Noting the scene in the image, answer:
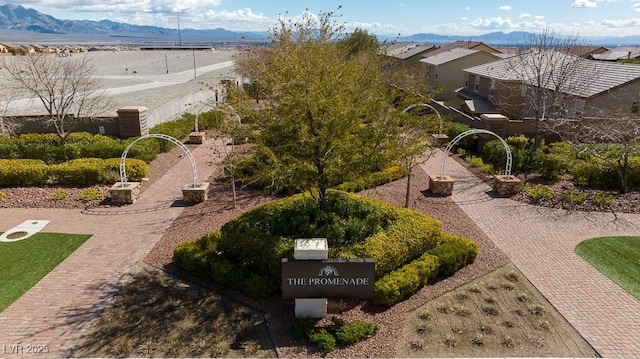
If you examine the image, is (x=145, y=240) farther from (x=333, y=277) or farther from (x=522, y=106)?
(x=522, y=106)

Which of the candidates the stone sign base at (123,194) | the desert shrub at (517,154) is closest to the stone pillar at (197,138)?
the stone sign base at (123,194)

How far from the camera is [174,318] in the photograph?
8695 mm

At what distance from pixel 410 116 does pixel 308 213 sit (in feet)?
11.3

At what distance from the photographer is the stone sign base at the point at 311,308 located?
28.2 ft

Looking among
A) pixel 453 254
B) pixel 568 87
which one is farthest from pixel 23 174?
pixel 568 87

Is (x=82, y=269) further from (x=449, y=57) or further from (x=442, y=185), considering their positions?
(x=449, y=57)

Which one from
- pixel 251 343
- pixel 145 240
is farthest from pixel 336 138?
pixel 145 240

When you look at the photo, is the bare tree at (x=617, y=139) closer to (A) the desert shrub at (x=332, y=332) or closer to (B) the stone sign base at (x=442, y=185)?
(B) the stone sign base at (x=442, y=185)

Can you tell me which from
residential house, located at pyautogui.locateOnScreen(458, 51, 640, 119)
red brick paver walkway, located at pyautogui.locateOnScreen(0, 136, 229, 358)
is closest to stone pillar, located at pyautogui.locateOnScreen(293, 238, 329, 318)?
red brick paver walkway, located at pyautogui.locateOnScreen(0, 136, 229, 358)

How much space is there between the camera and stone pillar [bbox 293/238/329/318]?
8.25 meters

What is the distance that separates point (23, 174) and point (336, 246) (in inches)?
541

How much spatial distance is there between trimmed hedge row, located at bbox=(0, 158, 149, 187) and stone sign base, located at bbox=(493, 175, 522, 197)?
46.4 feet

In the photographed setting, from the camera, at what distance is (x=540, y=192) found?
1581cm

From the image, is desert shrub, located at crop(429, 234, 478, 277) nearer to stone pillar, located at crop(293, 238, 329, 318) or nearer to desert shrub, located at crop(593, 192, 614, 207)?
stone pillar, located at crop(293, 238, 329, 318)
